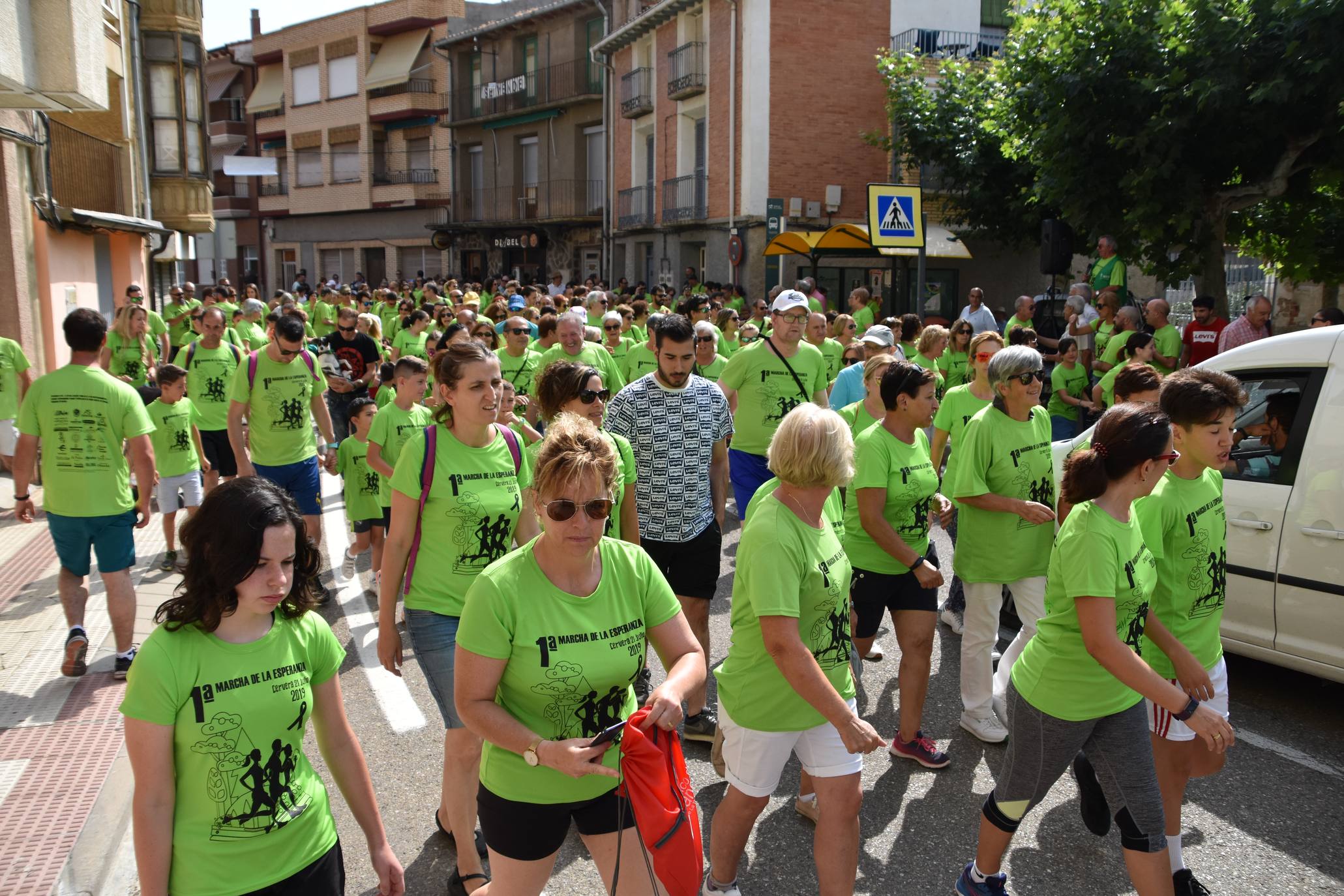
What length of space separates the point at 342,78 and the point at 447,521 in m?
46.2

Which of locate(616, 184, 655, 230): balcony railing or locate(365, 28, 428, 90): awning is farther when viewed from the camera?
locate(365, 28, 428, 90): awning

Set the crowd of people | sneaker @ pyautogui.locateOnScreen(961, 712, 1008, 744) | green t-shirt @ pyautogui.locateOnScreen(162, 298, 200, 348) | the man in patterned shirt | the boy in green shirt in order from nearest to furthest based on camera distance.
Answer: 1. the crowd of people
2. sneaker @ pyautogui.locateOnScreen(961, 712, 1008, 744)
3. the man in patterned shirt
4. the boy in green shirt
5. green t-shirt @ pyautogui.locateOnScreen(162, 298, 200, 348)

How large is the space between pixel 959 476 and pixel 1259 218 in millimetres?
12003

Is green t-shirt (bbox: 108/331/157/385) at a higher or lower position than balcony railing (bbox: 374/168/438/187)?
lower

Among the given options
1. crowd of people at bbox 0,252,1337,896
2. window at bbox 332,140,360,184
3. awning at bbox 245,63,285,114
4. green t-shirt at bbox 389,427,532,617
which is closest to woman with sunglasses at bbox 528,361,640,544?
crowd of people at bbox 0,252,1337,896

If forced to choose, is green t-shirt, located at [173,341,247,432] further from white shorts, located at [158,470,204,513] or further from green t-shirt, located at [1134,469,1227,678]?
green t-shirt, located at [1134,469,1227,678]

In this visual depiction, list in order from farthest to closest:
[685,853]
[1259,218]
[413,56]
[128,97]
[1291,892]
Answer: [413,56], [128,97], [1259,218], [1291,892], [685,853]

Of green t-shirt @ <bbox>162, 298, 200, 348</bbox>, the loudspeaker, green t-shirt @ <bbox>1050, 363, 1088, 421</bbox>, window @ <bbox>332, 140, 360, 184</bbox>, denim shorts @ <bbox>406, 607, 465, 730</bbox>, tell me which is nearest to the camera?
denim shorts @ <bbox>406, 607, 465, 730</bbox>

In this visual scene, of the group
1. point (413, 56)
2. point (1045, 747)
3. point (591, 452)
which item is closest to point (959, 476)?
point (1045, 747)

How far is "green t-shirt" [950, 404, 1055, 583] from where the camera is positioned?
15.9 ft

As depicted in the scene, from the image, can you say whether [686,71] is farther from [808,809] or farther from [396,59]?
[808,809]

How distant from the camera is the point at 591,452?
278cm

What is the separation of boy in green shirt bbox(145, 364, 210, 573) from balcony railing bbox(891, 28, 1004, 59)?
20734mm

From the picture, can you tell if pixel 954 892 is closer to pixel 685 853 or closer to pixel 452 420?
pixel 685 853
